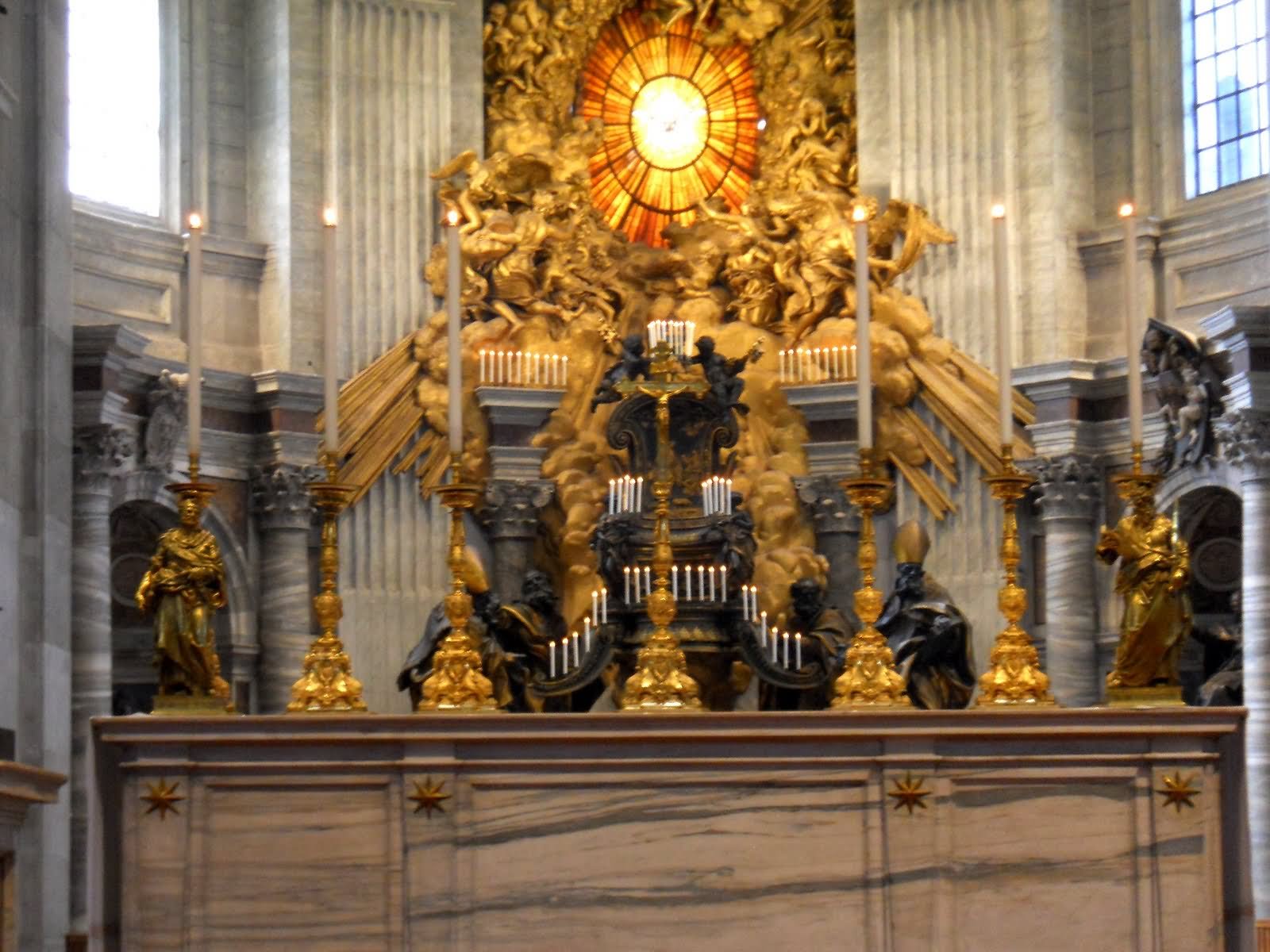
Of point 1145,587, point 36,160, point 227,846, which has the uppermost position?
point 36,160

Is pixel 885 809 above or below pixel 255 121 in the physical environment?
below

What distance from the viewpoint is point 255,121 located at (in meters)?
18.2

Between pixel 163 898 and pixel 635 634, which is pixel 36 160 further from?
pixel 163 898

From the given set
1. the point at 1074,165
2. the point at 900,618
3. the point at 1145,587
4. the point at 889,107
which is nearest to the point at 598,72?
the point at 889,107

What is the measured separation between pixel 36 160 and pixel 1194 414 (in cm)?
753

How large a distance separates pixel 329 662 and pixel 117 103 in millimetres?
9416

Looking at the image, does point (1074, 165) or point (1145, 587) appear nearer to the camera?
point (1145, 587)

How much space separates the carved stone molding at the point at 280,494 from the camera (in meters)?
17.4

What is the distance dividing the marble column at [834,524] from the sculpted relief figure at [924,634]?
386cm

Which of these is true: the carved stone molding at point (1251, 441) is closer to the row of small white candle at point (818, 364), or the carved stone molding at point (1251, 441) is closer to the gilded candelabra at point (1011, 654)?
the row of small white candle at point (818, 364)

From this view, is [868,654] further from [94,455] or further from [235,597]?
[235,597]

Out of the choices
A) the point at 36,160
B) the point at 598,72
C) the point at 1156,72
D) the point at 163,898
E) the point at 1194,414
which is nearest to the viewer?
the point at 163,898

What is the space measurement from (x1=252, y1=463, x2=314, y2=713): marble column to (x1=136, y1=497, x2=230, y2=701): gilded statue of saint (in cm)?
773

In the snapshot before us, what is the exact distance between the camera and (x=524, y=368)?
18219 millimetres
